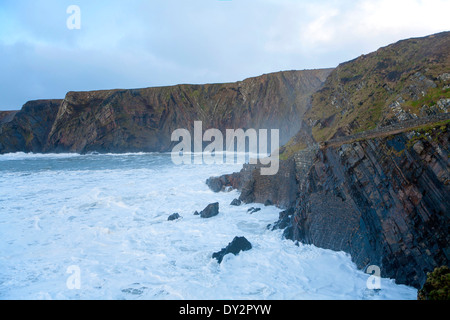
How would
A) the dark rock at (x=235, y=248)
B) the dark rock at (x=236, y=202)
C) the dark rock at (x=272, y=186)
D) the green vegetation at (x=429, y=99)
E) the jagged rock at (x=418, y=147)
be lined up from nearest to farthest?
the jagged rock at (x=418, y=147)
the dark rock at (x=235, y=248)
the green vegetation at (x=429, y=99)
the dark rock at (x=272, y=186)
the dark rock at (x=236, y=202)

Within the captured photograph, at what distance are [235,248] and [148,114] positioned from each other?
7173 cm

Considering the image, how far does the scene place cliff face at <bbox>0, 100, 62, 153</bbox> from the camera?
78.6 metres

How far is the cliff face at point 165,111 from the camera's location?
72125mm

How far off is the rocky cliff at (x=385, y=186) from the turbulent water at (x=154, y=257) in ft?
2.91

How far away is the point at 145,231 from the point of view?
50.7 feet

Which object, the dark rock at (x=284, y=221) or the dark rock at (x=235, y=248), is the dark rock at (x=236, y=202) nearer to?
the dark rock at (x=284, y=221)

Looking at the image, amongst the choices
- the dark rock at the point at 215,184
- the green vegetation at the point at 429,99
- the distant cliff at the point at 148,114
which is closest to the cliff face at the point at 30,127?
the distant cliff at the point at 148,114

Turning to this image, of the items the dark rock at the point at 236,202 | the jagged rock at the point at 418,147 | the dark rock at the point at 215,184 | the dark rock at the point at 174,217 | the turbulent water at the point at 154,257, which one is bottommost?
the turbulent water at the point at 154,257

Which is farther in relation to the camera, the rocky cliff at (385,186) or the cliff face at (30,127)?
the cliff face at (30,127)

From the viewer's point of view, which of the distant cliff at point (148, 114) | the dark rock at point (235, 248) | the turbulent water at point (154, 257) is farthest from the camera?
the distant cliff at point (148, 114)

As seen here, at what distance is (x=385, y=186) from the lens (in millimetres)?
9820

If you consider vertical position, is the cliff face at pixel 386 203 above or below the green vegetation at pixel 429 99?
below

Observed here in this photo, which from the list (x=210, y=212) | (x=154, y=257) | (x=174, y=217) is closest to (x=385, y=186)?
(x=154, y=257)

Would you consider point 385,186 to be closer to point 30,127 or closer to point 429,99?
point 429,99
